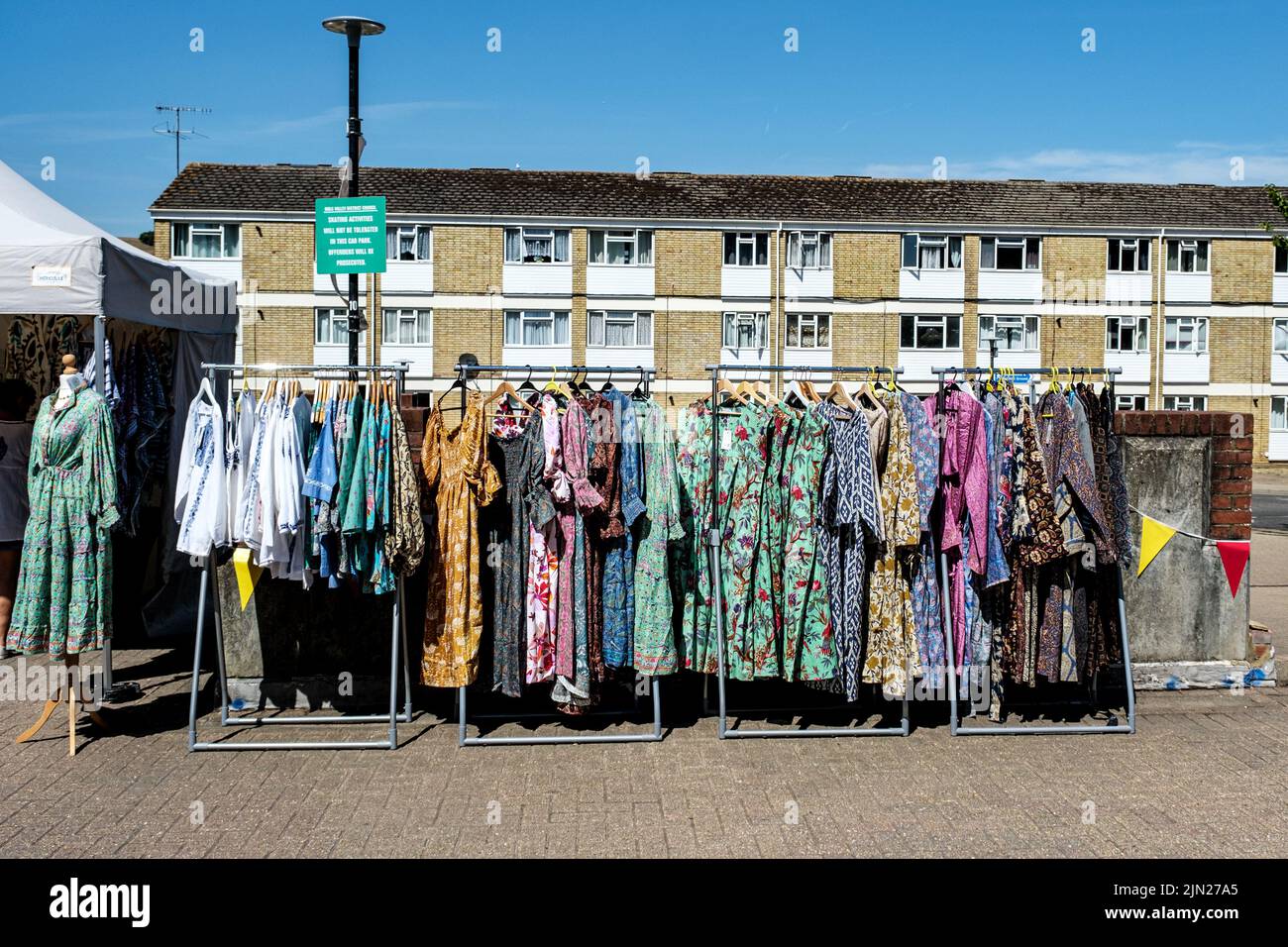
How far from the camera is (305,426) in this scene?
6.34 m

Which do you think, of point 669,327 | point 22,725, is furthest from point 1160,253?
point 22,725

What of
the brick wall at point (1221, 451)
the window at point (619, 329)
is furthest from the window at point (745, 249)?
the brick wall at point (1221, 451)

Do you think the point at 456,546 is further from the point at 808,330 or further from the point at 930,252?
the point at 930,252

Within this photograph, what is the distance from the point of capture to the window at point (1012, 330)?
134 ft

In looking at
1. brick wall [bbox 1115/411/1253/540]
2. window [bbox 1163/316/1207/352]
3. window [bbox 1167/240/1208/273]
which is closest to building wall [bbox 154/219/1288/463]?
window [bbox 1163/316/1207/352]

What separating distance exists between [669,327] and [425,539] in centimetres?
3327

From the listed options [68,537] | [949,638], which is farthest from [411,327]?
[949,638]

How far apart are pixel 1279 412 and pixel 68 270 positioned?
43876mm

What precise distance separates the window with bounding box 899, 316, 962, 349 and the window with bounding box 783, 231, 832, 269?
134 inches

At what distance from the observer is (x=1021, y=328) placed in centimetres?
4091

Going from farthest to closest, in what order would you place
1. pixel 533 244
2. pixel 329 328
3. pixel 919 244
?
pixel 919 244, pixel 533 244, pixel 329 328

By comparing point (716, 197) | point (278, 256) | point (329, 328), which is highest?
point (716, 197)

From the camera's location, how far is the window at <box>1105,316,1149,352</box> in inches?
1613
